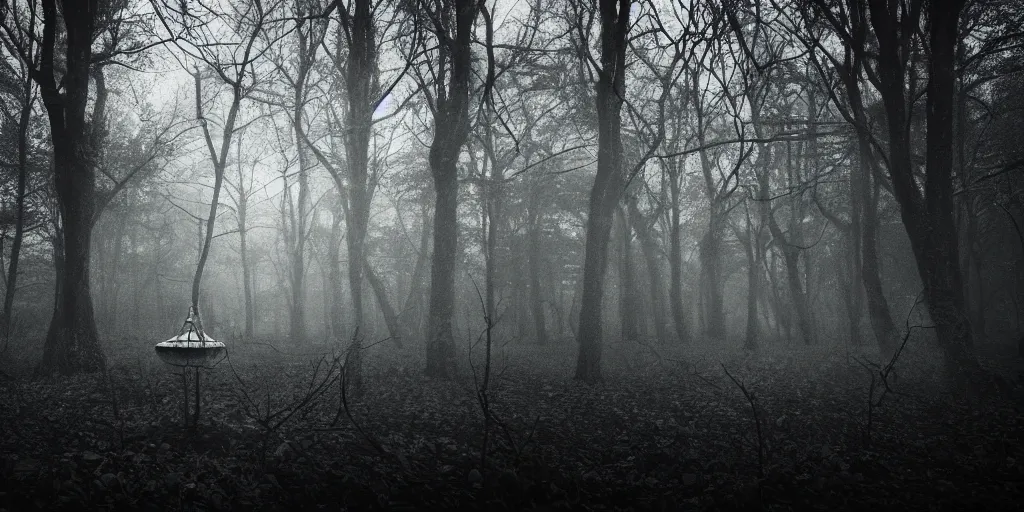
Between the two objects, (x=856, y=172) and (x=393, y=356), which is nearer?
(x=393, y=356)

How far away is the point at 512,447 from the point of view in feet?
16.8

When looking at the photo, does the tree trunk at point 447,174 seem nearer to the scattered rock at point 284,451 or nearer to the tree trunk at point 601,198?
the tree trunk at point 601,198

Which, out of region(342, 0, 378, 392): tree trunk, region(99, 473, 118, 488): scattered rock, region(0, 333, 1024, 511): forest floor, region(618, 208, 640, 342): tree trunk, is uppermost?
region(342, 0, 378, 392): tree trunk

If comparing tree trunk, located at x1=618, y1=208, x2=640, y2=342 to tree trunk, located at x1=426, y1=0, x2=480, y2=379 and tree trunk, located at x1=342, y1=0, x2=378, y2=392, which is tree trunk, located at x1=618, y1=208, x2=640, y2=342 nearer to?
tree trunk, located at x1=426, y1=0, x2=480, y2=379

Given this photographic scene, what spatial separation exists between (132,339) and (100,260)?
9124 mm

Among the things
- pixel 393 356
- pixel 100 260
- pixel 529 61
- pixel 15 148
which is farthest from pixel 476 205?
pixel 100 260

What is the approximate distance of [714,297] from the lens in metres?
19.9

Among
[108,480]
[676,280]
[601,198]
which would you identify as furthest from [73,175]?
[676,280]

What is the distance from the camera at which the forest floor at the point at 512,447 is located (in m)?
4.45

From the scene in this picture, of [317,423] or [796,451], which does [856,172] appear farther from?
[317,423]

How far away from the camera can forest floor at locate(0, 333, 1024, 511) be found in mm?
4449

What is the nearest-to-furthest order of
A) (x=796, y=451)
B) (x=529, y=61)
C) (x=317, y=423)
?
1. (x=796, y=451)
2. (x=317, y=423)
3. (x=529, y=61)

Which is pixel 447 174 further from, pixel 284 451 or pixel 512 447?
pixel 512 447

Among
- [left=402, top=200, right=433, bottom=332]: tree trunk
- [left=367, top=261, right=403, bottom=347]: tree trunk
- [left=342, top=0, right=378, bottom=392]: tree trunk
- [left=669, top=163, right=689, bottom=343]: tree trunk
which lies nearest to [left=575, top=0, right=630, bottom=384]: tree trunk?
[left=342, top=0, right=378, bottom=392]: tree trunk
